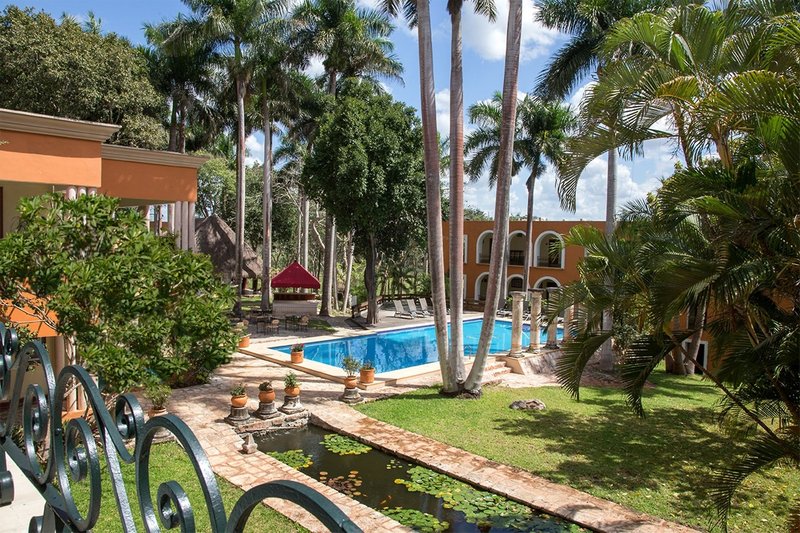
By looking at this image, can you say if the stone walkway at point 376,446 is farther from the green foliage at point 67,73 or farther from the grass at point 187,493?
the green foliage at point 67,73

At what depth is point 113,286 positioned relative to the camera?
7164 millimetres

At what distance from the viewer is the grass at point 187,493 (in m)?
6.90

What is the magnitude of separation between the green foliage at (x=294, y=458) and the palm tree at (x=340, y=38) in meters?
15.0

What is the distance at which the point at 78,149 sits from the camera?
1125 centimetres

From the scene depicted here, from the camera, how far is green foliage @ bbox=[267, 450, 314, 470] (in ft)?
31.3

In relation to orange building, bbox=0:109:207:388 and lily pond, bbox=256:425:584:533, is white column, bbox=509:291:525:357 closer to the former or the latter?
lily pond, bbox=256:425:584:533

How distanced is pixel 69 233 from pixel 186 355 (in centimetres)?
221

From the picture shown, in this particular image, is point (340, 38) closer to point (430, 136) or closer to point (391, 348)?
point (391, 348)

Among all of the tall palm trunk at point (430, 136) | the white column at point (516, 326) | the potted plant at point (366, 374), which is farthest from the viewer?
the white column at point (516, 326)

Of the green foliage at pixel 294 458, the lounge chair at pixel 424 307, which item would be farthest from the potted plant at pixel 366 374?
the lounge chair at pixel 424 307

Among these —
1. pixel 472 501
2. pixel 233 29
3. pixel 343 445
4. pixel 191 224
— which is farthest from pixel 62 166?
pixel 233 29

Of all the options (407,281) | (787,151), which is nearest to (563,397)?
(787,151)

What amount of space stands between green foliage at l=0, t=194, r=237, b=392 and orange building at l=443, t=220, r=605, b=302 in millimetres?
25990

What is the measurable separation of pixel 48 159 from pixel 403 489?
8.78m
